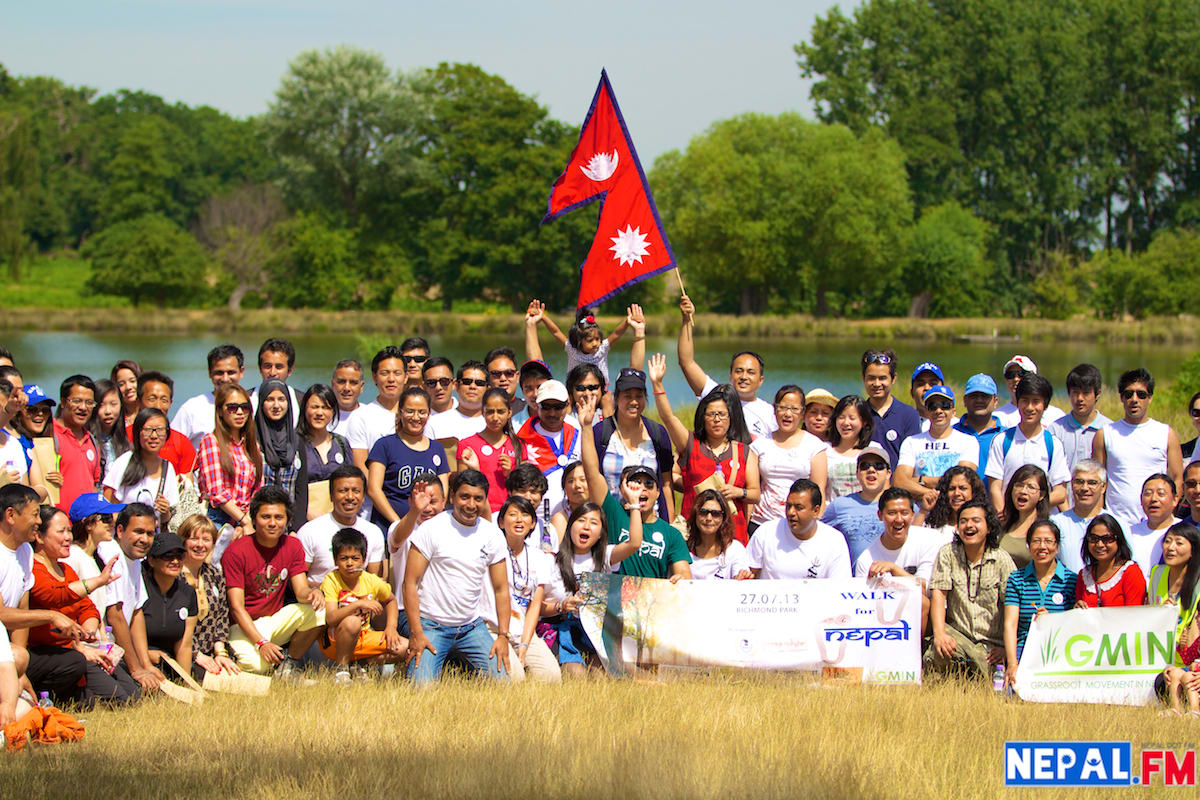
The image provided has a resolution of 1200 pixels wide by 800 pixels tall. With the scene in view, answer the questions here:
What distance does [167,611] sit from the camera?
26.0 ft


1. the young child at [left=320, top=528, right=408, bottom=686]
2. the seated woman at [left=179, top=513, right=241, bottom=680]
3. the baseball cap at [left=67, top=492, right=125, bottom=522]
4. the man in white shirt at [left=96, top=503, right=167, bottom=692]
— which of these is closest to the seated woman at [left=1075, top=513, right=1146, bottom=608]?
the young child at [left=320, top=528, right=408, bottom=686]

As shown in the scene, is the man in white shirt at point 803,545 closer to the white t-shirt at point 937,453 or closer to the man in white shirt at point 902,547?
the man in white shirt at point 902,547

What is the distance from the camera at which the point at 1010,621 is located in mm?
8078

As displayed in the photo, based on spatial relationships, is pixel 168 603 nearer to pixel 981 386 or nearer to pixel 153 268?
pixel 981 386

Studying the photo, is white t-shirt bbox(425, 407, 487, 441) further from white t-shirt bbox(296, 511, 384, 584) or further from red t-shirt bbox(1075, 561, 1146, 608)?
red t-shirt bbox(1075, 561, 1146, 608)

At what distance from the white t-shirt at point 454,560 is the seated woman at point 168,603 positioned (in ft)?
4.92

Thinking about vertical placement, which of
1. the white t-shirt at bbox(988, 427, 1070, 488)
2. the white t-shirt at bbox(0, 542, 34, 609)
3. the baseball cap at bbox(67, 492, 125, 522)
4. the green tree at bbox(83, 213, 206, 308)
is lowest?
the white t-shirt at bbox(0, 542, 34, 609)

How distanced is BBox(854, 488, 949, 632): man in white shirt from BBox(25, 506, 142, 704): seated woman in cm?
488

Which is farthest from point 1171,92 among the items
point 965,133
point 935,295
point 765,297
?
point 765,297

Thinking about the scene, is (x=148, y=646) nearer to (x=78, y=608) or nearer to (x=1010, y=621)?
(x=78, y=608)

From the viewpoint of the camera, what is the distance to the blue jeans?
8.16 meters

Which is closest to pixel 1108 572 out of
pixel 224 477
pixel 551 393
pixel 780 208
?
pixel 551 393

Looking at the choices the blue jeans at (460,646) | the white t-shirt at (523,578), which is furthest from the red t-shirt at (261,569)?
the white t-shirt at (523,578)

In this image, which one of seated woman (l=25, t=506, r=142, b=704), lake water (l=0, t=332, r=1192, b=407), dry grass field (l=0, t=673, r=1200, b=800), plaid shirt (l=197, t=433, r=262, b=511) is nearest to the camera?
dry grass field (l=0, t=673, r=1200, b=800)
